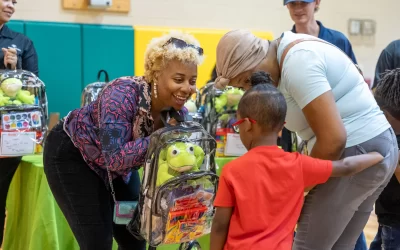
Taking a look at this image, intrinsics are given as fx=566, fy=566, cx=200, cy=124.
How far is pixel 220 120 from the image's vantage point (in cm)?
319

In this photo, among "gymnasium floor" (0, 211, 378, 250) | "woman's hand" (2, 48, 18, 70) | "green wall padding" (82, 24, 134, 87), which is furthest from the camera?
"green wall padding" (82, 24, 134, 87)

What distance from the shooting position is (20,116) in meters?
2.94

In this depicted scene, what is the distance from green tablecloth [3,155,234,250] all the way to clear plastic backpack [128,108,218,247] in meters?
0.94

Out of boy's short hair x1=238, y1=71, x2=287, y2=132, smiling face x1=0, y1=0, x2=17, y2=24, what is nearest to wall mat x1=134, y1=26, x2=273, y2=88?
smiling face x1=0, y1=0, x2=17, y2=24

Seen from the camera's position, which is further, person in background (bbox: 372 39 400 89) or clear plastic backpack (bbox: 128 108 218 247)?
person in background (bbox: 372 39 400 89)

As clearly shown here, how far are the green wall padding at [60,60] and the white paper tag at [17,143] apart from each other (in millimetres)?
1917

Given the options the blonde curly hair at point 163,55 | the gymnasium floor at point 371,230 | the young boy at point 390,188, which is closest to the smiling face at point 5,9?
the blonde curly hair at point 163,55

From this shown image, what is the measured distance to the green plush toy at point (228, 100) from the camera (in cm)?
317

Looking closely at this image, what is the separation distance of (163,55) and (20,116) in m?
1.21

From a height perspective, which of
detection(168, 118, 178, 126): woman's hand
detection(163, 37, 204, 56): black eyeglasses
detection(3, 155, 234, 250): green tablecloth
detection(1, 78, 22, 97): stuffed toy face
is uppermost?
detection(163, 37, 204, 56): black eyeglasses

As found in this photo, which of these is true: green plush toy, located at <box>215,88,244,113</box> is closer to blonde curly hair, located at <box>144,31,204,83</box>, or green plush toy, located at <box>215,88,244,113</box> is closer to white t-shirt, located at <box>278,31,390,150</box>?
blonde curly hair, located at <box>144,31,204,83</box>

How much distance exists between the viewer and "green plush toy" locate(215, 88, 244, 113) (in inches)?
125

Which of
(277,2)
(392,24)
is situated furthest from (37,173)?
(392,24)

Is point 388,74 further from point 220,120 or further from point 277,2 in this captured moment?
point 277,2
